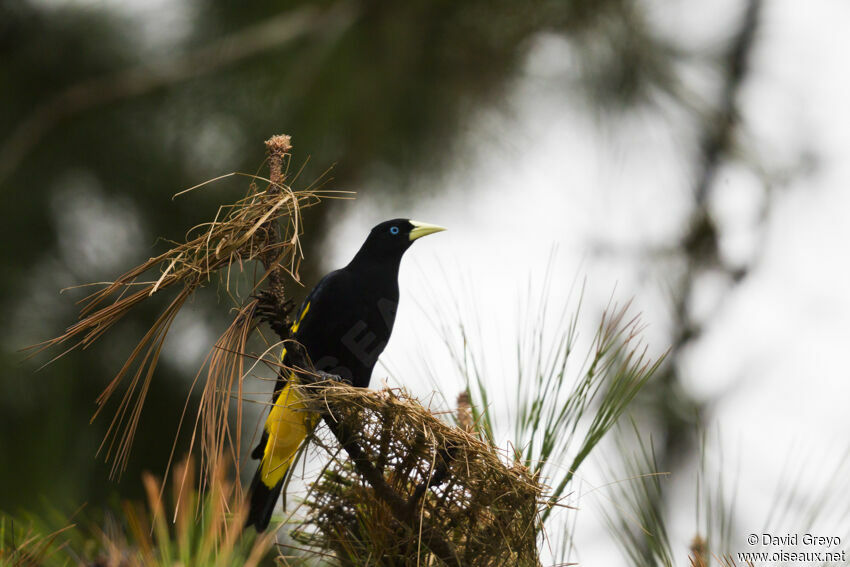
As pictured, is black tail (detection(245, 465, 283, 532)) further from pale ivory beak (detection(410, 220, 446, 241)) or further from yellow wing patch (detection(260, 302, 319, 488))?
pale ivory beak (detection(410, 220, 446, 241))

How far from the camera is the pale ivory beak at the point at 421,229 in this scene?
244cm

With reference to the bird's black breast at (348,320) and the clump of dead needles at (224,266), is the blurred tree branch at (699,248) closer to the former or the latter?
the bird's black breast at (348,320)

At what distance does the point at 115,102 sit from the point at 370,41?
86 cm

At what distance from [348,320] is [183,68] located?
0.93 meters

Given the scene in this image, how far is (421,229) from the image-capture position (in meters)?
2.46

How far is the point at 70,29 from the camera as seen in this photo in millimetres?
2816

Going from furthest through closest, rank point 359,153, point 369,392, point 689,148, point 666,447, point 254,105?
point 666,447 → point 689,148 → point 359,153 → point 254,105 → point 369,392

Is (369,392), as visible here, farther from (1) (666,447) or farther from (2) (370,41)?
(1) (666,447)

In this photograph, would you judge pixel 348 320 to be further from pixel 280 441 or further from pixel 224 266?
pixel 224 266

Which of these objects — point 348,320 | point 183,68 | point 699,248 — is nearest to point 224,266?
point 348,320

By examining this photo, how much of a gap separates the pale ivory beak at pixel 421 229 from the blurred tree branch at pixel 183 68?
65cm

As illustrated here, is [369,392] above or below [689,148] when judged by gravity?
below

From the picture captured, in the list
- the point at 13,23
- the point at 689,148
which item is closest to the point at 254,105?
the point at 13,23

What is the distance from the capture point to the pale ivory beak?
2438 millimetres
